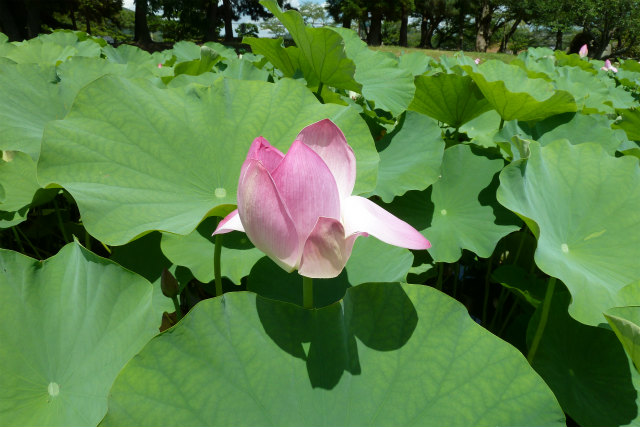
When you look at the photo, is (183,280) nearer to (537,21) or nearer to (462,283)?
(462,283)

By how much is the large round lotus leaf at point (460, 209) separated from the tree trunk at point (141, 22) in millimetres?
16430

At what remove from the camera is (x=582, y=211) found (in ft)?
2.87

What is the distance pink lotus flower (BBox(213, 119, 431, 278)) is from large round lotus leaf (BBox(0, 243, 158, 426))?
21cm

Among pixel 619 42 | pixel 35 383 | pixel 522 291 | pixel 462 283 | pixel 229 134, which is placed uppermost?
pixel 229 134

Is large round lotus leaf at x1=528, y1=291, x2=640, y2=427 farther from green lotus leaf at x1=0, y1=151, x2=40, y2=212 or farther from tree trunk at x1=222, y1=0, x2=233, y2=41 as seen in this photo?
tree trunk at x1=222, y1=0, x2=233, y2=41

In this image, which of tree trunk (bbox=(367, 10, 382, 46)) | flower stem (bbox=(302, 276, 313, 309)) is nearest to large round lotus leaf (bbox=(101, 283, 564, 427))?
flower stem (bbox=(302, 276, 313, 309))

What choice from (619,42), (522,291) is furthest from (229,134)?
(619,42)

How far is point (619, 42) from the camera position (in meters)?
23.8

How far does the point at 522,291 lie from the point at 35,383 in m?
0.83

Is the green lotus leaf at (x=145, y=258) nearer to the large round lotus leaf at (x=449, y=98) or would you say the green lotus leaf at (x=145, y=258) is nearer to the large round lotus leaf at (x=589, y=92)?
the large round lotus leaf at (x=449, y=98)

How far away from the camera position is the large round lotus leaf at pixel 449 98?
1.31 m

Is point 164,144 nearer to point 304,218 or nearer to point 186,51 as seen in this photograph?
point 304,218

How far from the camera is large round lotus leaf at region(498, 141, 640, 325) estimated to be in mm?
744

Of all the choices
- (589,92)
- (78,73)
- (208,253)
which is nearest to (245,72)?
(78,73)
